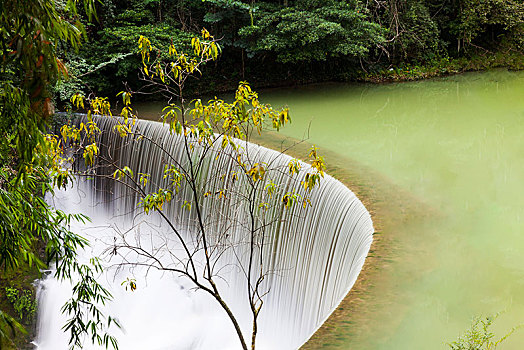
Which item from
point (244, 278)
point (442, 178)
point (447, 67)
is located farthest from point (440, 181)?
point (447, 67)

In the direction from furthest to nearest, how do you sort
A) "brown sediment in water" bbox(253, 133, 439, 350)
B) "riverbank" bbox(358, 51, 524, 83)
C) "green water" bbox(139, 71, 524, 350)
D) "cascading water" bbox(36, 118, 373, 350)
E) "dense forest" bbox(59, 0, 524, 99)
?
1. "riverbank" bbox(358, 51, 524, 83)
2. "dense forest" bbox(59, 0, 524, 99)
3. "cascading water" bbox(36, 118, 373, 350)
4. "green water" bbox(139, 71, 524, 350)
5. "brown sediment in water" bbox(253, 133, 439, 350)

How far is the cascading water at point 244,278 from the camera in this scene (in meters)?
5.77

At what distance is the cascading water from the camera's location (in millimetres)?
5770

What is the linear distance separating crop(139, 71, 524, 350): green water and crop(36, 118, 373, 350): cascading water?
653 mm

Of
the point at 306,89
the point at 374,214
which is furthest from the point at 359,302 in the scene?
the point at 306,89

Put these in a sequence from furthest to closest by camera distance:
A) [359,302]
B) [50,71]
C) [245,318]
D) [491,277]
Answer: [245,318], [491,277], [359,302], [50,71]

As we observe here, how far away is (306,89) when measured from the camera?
13844 millimetres

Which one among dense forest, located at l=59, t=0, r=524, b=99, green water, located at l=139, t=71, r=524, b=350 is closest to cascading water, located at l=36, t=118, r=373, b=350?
green water, located at l=139, t=71, r=524, b=350

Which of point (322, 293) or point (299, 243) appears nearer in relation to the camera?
point (322, 293)

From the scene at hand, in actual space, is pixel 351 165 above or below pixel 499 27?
below

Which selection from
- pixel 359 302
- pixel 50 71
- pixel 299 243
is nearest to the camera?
pixel 50 71

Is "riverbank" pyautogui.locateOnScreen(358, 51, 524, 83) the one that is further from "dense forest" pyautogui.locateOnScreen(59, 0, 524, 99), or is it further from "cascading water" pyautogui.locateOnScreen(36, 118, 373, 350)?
"cascading water" pyautogui.locateOnScreen(36, 118, 373, 350)

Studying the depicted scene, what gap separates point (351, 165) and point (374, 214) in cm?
197

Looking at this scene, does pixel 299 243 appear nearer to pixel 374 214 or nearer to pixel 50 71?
pixel 374 214
